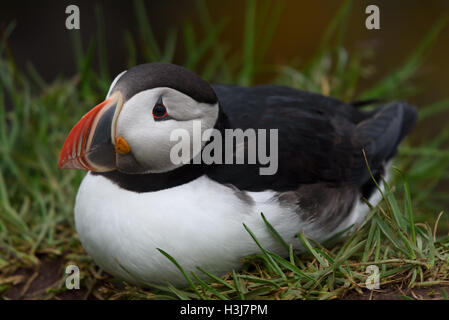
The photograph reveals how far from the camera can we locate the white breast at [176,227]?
1.92 metres

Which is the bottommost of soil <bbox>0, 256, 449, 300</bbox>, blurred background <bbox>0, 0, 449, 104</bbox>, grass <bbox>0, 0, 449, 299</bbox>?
soil <bbox>0, 256, 449, 300</bbox>

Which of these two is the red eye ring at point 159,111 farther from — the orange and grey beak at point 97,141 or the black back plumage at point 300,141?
the black back plumage at point 300,141

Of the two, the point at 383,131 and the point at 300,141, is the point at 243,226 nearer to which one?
the point at 300,141

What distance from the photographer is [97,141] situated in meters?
1.85

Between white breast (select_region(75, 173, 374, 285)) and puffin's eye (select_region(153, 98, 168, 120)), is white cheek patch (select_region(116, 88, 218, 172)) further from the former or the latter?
white breast (select_region(75, 173, 374, 285))

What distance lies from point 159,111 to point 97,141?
0.22 metres

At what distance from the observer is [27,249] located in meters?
2.46

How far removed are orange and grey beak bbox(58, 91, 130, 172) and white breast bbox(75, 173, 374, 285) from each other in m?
0.17

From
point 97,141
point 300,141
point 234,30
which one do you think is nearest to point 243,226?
point 300,141

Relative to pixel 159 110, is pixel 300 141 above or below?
below

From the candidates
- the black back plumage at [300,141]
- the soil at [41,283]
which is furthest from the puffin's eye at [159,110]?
the soil at [41,283]

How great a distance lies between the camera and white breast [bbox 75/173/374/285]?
1916 mm

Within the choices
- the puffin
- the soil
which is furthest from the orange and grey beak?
the soil
